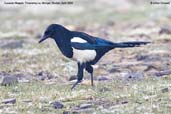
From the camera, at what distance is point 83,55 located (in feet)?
34.9

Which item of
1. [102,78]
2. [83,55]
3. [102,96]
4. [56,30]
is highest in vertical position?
[56,30]

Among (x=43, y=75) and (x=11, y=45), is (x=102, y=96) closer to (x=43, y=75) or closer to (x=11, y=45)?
(x=43, y=75)

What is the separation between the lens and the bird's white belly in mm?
10602

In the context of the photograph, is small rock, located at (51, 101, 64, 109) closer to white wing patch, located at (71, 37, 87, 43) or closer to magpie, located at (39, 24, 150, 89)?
magpie, located at (39, 24, 150, 89)

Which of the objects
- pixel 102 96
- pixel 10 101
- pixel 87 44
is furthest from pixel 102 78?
pixel 10 101

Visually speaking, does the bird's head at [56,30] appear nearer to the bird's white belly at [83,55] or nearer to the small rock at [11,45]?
the bird's white belly at [83,55]

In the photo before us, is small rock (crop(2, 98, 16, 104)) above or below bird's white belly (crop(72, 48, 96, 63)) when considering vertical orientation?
below

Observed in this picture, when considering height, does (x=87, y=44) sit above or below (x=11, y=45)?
above

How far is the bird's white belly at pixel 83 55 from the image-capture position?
1060cm

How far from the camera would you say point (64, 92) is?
34.1 ft

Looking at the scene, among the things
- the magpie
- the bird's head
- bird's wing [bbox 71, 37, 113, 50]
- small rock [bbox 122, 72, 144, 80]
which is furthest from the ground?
the bird's head

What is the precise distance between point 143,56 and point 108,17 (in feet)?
42.3

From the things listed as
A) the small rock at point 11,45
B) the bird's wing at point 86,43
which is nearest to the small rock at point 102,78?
the bird's wing at point 86,43

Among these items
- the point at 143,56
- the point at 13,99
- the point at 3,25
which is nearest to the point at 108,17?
the point at 3,25
